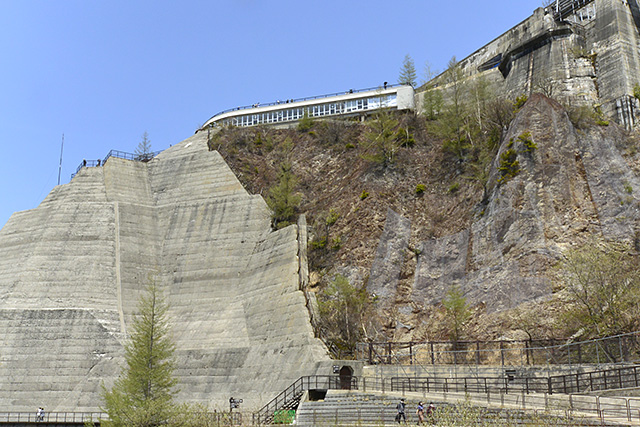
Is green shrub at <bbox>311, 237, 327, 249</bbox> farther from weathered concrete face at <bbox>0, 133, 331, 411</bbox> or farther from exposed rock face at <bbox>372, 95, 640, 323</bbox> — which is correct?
exposed rock face at <bbox>372, 95, 640, 323</bbox>

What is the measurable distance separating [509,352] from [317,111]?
138ft

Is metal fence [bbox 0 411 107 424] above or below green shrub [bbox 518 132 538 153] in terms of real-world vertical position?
below

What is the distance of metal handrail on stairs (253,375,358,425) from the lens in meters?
30.6

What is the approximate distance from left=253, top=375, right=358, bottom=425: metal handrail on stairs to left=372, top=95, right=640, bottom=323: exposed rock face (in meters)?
7.90

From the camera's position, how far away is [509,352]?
29531 mm

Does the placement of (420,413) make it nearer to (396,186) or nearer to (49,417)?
(396,186)

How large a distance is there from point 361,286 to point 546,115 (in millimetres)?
15072

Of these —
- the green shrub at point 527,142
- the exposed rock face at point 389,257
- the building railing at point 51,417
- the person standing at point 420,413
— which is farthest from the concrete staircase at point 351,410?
the green shrub at point 527,142

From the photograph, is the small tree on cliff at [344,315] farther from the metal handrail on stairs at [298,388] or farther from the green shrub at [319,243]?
the green shrub at [319,243]

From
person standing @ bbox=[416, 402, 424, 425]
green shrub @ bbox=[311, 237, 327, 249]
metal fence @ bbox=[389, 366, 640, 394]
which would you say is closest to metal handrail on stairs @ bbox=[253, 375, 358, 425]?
Answer: metal fence @ bbox=[389, 366, 640, 394]

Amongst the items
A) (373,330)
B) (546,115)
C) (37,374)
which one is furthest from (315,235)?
(37,374)

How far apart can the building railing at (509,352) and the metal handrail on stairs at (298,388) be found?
8.04ft

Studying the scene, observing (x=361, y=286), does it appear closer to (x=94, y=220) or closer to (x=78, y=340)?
(x=78, y=340)

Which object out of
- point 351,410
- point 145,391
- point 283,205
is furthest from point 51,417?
point 351,410
